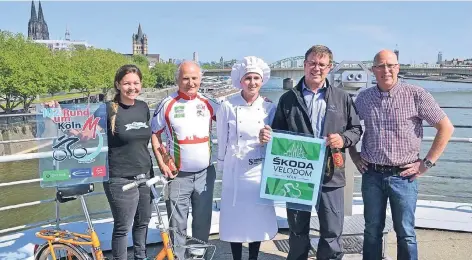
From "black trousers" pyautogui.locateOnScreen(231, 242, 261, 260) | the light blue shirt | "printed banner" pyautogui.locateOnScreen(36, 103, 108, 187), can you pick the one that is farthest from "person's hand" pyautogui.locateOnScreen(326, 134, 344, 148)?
"printed banner" pyautogui.locateOnScreen(36, 103, 108, 187)

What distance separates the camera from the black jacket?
2.72 metres

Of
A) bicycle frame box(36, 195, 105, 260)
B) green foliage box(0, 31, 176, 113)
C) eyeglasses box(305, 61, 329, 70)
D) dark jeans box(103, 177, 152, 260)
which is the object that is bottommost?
bicycle frame box(36, 195, 105, 260)

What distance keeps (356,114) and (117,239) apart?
1.84m

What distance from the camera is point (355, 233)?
3396 millimetres

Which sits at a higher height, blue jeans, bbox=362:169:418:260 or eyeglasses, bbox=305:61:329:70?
eyeglasses, bbox=305:61:329:70

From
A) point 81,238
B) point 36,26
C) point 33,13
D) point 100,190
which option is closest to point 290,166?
point 81,238

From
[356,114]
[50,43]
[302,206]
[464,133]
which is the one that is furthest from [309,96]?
[50,43]

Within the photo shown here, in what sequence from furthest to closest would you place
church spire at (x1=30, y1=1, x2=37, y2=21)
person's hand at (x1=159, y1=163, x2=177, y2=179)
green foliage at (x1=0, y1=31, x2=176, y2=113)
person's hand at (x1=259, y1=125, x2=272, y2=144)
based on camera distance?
church spire at (x1=30, y1=1, x2=37, y2=21)
green foliage at (x1=0, y1=31, x2=176, y2=113)
person's hand at (x1=159, y1=163, x2=177, y2=179)
person's hand at (x1=259, y1=125, x2=272, y2=144)

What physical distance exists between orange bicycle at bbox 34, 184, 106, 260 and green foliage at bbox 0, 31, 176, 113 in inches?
526

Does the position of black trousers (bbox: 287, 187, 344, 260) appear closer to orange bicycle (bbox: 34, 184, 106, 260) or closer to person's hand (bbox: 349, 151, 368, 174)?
person's hand (bbox: 349, 151, 368, 174)

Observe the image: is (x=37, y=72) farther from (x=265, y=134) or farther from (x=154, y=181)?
(x=265, y=134)

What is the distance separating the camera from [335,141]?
8.64ft

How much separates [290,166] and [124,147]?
1135mm

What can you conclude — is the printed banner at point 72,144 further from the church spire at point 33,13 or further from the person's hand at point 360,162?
the church spire at point 33,13
